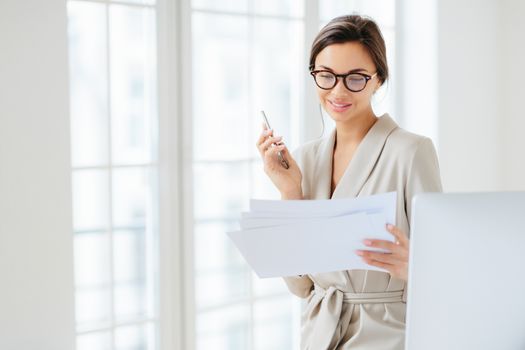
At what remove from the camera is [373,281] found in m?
1.69

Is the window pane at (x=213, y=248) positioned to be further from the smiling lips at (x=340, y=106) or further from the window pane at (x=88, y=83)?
the smiling lips at (x=340, y=106)

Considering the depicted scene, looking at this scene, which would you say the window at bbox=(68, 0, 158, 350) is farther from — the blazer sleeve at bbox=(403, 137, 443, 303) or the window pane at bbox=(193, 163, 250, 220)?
the blazer sleeve at bbox=(403, 137, 443, 303)

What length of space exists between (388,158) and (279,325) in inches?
72.7

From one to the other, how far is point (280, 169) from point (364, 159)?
0.22m

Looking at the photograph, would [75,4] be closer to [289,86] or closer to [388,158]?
[289,86]

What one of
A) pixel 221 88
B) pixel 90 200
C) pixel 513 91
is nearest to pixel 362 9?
pixel 513 91

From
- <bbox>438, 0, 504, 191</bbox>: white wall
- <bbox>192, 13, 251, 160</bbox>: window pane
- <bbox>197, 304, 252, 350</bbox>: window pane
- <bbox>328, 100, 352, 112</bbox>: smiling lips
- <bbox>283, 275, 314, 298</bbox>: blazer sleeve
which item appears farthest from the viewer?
<bbox>438, 0, 504, 191</bbox>: white wall

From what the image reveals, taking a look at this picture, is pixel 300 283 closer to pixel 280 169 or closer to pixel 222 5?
pixel 280 169

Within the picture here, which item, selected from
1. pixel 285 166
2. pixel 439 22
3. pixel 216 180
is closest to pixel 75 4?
pixel 216 180

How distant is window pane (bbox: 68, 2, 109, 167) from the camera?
2545 millimetres

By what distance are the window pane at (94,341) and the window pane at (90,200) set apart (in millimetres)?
396

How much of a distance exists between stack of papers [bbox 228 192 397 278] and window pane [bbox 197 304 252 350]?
1.58 meters

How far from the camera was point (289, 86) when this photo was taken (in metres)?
3.38

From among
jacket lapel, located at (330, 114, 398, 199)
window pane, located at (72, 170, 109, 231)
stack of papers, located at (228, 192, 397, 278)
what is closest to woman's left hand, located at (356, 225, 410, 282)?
stack of papers, located at (228, 192, 397, 278)
